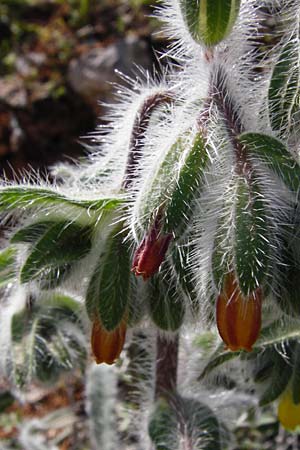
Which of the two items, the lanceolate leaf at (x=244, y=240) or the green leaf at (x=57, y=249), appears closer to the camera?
the lanceolate leaf at (x=244, y=240)

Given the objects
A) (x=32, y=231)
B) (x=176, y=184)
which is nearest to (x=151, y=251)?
(x=176, y=184)

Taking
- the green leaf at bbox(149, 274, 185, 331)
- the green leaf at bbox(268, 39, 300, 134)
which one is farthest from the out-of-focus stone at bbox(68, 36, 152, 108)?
the green leaf at bbox(149, 274, 185, 331)

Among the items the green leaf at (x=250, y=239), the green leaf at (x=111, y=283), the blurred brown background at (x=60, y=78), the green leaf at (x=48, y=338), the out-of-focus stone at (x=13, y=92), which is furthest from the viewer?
the out-of-focus stone at (x=13, y=92)

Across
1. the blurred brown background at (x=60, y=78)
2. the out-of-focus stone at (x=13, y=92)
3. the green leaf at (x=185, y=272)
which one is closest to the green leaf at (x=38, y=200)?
the green leaf at (x=185, y=272)

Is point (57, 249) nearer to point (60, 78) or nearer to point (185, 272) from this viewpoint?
point (185, 272)

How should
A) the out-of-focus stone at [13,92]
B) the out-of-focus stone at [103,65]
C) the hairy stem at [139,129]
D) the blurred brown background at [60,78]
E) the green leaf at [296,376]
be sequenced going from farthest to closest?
the out-of-focus stone at [13,92]
the blurred brown background at [60,78]
the out-of-focus stone at [103,65]
the green leaf at [296,376]
the hairy stem at [139,129]

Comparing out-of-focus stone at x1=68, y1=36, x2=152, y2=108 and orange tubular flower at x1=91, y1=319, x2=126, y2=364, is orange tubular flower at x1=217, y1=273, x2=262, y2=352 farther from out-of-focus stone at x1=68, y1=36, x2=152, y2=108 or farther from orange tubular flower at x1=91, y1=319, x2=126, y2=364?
out-of-focus stone at x1=68, y1=36, x2=152, y2=108

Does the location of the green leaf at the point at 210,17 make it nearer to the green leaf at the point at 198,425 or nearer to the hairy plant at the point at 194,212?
the hairy plant at the point at 194,212
